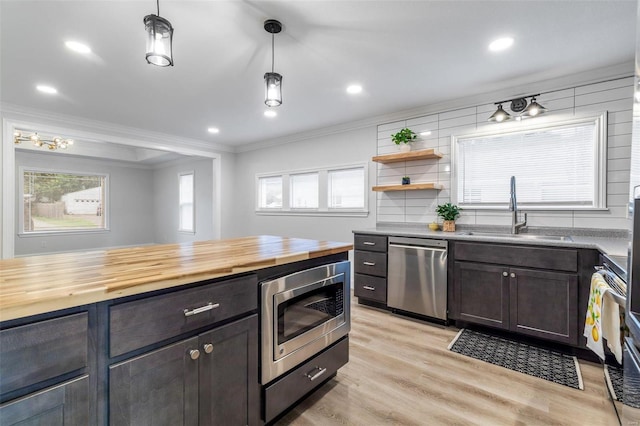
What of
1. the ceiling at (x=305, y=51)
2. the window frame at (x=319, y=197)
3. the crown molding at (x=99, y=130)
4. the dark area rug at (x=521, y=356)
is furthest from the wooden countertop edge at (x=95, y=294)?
the crown molding at (x=99, y=130)

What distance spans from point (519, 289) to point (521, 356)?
0.55 metres

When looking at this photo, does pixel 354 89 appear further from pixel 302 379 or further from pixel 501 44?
pixel 302 379

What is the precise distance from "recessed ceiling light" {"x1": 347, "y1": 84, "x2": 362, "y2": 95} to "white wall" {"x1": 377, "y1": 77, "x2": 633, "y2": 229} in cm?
95

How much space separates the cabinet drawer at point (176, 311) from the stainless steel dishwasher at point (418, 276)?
86.2 inches

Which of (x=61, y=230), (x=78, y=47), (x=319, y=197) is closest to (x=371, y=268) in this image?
(x=319, y=197)

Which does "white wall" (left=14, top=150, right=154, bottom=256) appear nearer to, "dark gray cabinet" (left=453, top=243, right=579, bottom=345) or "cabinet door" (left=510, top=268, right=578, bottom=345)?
"dark gray cabinet" (left=453, top=243, right=579, bottom=345)

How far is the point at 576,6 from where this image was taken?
1.89m

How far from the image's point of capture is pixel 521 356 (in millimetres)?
2385

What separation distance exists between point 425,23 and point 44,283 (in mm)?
2609

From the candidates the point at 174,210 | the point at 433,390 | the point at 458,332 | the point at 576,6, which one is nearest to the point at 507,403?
the point at 433,390

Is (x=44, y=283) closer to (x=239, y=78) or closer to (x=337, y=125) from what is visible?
(x=239, y=78)

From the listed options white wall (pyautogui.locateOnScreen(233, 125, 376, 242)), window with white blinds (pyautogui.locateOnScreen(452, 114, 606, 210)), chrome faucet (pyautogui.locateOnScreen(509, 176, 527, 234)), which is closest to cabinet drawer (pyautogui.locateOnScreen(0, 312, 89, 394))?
chrome faucet (pyautogui.locateOnScreen(509, 176, 527, 234))

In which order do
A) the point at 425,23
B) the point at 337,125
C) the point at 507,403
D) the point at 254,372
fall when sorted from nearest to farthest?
1. the point at 254,372
2. the point at 507,403
3. the point at 425,23
4. the point at 337,125

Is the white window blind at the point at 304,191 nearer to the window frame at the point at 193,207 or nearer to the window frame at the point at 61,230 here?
the window frame at the point at 193,207
